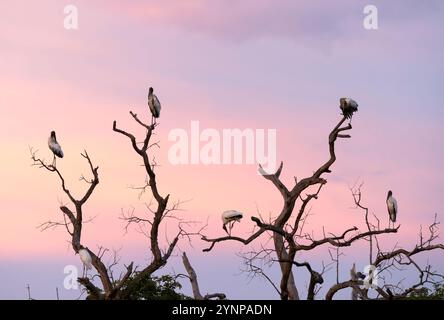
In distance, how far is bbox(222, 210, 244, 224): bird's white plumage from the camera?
59.2 ft

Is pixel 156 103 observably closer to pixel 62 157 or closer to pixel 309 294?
pixel 62 157

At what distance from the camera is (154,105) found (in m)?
20.4

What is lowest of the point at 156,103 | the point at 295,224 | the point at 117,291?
the point at 117,291

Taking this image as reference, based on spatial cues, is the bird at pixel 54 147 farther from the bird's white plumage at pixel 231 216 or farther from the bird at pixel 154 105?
the bird's white plumage at pixel 231 216

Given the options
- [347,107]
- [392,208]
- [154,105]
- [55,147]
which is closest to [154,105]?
[154,105]

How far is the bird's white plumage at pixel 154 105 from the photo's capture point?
2028 cm

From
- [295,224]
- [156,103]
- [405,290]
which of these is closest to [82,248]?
[156,103]

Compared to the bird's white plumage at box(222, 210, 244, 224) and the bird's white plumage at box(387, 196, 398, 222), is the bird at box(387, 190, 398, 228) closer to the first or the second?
the bird's white plumage at box(387, 196, 398, 222)

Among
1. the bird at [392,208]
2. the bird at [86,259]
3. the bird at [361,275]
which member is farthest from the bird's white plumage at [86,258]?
the bird at [392,208]

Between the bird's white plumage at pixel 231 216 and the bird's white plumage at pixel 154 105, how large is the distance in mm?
3669

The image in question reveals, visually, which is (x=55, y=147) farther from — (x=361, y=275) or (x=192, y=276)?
(x=361, y=275)

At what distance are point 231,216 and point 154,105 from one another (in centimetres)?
413
